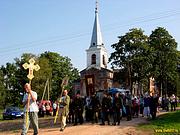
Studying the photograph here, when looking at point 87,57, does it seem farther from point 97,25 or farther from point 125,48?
point 125,48

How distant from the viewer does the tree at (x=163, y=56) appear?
64900 millimetres

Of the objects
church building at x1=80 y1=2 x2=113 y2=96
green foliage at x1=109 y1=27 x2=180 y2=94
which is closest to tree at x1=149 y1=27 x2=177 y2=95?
green foliage at x1=109 y1=27 x2=180 y2=94

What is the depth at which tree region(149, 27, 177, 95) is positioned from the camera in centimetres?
6490

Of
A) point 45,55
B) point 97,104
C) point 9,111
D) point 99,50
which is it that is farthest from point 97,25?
point 97,104

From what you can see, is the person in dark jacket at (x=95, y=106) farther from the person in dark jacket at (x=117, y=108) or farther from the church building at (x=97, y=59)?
the church building at (x=97, y=59)

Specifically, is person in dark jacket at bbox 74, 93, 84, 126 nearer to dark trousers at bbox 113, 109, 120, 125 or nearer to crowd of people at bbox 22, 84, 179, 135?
crowd of people at bbox 22, 84, 179, 135

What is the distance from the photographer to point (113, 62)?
67188 mm

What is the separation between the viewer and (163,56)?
65312mm

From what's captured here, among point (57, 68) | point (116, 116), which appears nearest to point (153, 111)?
point (116, 116)

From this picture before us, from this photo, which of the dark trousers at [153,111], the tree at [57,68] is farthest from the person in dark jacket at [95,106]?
the tree at [57,68]

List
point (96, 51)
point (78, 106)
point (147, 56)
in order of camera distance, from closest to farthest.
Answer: point (78, 106) → point (147, 56) → point (96, 51)

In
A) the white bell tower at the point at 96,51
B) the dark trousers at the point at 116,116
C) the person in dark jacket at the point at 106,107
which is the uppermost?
the white bell tower at the point at 96,51

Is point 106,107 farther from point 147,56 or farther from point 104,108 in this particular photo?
point 147,56

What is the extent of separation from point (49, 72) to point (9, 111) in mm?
30925
